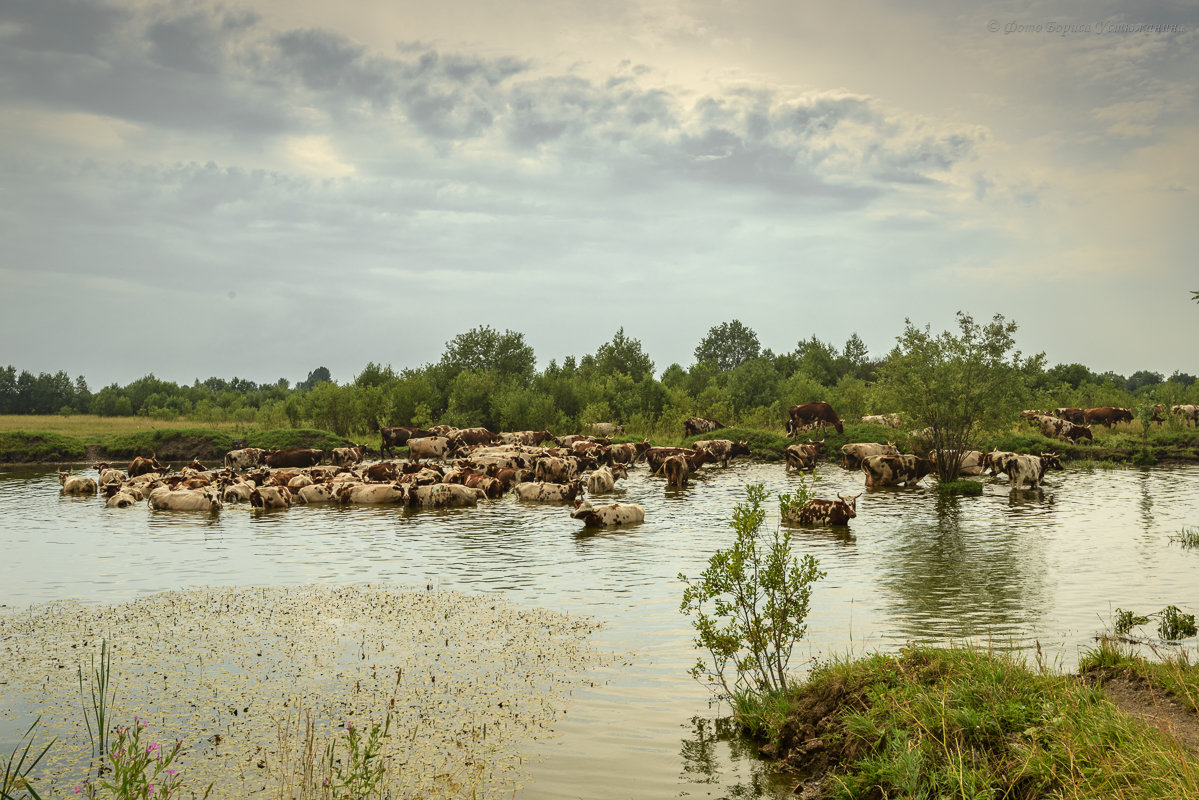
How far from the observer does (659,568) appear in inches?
598

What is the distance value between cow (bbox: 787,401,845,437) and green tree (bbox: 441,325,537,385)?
2795 cm

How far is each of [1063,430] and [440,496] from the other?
3417 cm

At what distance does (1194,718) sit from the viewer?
639 cm

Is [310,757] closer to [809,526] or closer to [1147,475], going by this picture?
[809,526]

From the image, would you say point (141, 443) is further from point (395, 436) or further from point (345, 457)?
point (395, 436)

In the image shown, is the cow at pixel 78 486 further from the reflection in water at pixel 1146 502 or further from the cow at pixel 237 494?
the reflection in water at pixel 1146 502

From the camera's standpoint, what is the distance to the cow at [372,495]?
26.6 m

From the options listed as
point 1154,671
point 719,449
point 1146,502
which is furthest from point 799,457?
point 1154,671

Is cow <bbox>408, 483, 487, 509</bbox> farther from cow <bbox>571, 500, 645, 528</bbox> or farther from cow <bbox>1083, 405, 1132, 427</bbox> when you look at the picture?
cow <bbox>1083, 405, 1132, 427</bbox>

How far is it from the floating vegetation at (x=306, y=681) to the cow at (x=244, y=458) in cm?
2914

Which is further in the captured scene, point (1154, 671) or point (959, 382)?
point (959, 382)

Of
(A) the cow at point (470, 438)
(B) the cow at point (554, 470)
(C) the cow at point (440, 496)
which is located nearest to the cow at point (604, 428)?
(A) the cow at point (470, 438)

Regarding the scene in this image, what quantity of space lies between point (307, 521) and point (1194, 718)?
20931 mm

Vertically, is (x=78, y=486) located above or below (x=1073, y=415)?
→ below
